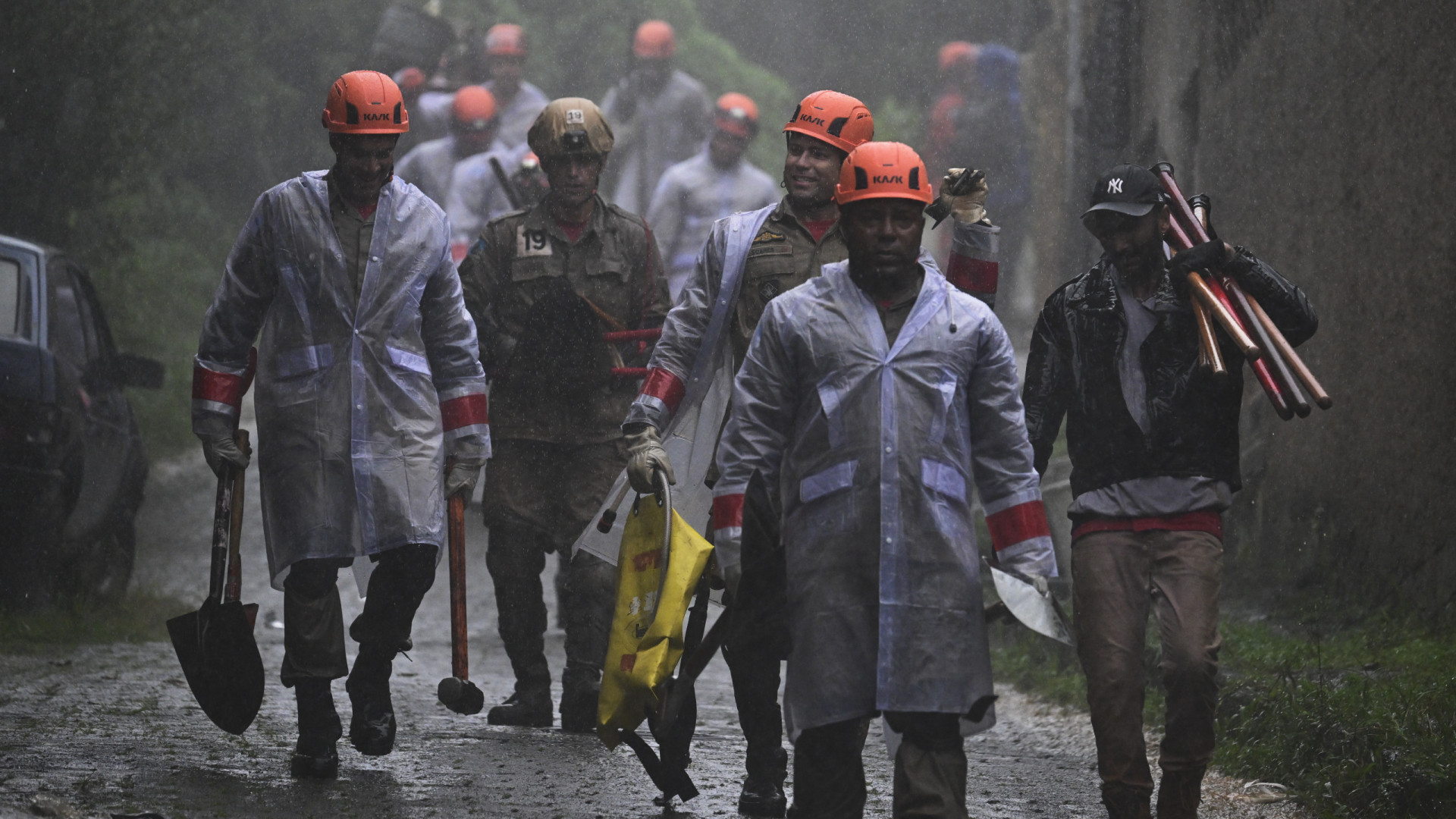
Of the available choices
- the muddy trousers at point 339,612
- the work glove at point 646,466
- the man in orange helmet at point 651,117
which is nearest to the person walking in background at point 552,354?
the muddy trousers at point 339,612

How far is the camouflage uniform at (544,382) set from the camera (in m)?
7.38

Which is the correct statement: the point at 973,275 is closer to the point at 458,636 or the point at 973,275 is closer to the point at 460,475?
the point at 460,475

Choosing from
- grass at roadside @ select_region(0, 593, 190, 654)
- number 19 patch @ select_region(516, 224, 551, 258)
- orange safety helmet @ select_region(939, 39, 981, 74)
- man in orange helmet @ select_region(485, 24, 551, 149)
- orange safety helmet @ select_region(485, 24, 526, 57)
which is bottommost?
grass at roadside @ select_region(0, 593, 190, 654)

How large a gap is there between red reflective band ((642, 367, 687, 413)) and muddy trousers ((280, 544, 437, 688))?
0.85 m

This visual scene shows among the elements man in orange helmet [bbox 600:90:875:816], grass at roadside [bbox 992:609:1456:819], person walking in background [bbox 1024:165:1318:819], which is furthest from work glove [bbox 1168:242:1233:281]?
grass at roadside [bbox 992:609:1456:819]

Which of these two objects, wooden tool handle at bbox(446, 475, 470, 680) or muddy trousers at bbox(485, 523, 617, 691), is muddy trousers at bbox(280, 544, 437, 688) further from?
muddy trousers at bbox(485, 523, 617, 691)

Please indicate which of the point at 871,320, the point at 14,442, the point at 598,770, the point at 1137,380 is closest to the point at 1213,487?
the point at 1137,380

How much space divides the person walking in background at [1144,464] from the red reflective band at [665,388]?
1.01 m

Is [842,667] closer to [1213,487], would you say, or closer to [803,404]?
[803,404]

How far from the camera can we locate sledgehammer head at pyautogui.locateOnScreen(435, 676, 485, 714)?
5.88m

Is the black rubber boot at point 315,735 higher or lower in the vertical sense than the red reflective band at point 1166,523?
lower

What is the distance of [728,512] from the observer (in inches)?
182

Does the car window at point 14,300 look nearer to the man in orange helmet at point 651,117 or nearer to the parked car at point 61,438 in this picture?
the parked car at point 61,438

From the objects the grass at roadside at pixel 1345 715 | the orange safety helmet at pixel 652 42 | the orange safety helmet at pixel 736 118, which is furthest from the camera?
the orange safety helmet at pixel 652 42
